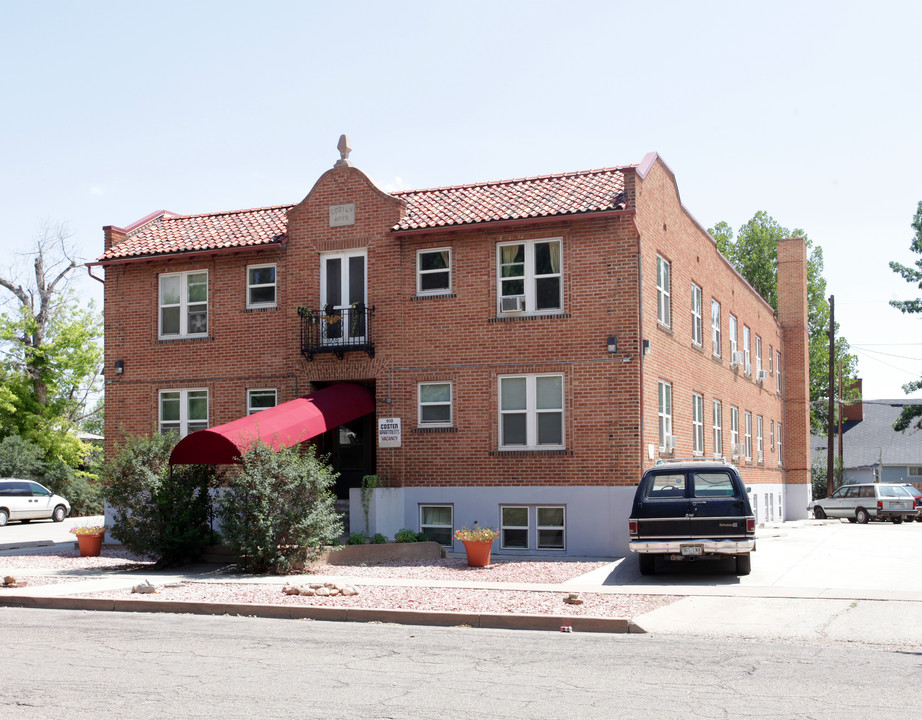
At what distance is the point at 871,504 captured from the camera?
3791 cm

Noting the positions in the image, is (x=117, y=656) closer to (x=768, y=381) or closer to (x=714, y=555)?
(x=714, y=555)

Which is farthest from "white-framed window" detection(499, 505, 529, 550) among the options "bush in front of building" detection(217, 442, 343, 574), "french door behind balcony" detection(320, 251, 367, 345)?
"french door behind balcony" detection(320, 251, 367, 345)

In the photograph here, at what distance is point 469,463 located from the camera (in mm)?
21062

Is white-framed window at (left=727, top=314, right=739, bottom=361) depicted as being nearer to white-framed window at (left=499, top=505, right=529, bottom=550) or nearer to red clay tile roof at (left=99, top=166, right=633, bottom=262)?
red clay tile roof at (left=99, top=166, right=633, bottom=262)

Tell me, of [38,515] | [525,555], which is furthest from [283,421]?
[38,515]

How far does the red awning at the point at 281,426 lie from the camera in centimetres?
1783

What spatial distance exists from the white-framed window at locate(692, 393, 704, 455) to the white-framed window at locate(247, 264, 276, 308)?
1058 cm

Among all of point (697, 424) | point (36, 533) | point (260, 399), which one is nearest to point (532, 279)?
point (260, 399)

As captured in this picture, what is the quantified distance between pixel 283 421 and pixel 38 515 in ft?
66.4

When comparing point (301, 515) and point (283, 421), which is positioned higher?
point (283, 421)

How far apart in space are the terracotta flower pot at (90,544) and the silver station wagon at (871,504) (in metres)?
27.5

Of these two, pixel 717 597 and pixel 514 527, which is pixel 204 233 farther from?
pixel 717 597

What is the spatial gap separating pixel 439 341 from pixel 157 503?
21.4 ft

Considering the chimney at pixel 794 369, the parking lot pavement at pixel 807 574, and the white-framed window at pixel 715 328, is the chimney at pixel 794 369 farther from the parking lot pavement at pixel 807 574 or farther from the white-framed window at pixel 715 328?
A: the parking lot pavement at pixel 807 574
